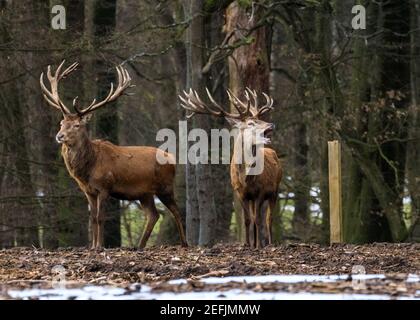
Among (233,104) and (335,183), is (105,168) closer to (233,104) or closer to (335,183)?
(233,104)

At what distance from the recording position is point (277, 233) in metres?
26.4

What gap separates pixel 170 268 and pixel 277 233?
548 inches

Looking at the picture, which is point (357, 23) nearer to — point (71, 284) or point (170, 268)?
point (170, 268)

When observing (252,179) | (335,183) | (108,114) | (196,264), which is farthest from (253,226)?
(108,114)

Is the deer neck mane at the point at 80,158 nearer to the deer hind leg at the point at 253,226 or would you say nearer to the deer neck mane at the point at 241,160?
the deer neck mane at the point at 241,160

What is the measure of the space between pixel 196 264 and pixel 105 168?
4858mm

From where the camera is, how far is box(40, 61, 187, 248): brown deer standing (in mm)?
17672

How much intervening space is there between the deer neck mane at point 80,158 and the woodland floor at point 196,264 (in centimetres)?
170

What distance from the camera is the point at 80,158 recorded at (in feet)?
58.1

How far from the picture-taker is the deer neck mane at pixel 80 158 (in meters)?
17.7

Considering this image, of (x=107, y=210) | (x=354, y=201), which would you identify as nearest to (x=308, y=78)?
(x=354, y=201)
